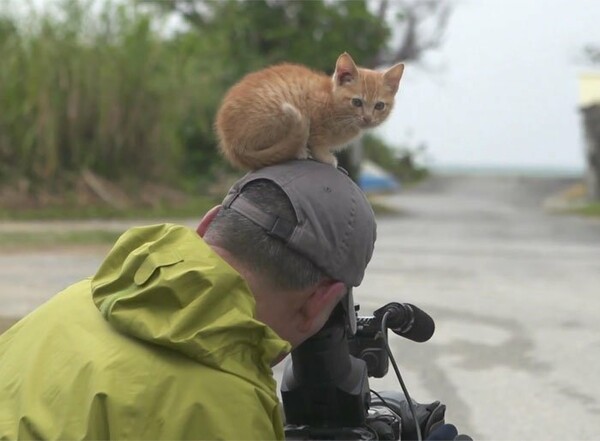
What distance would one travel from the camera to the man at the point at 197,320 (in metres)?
1.57

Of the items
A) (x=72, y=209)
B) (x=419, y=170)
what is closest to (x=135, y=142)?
(x=72, y=209)

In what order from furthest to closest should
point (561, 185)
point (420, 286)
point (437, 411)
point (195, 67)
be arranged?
point (561, 185) < point (195, 67) < point (420, 286) < point (437, 411)

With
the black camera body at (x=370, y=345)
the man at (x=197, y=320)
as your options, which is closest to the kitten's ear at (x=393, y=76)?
the black camera body at (x=370, y=345)

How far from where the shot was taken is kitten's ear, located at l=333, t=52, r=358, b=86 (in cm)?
307

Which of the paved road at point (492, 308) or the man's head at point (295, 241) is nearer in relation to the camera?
the man's head at point (295, 241)

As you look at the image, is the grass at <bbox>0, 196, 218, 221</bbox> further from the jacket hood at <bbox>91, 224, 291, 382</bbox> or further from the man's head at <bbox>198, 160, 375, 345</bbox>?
the jacket hood at <bbox>91, 224, 291, 382</bbox>

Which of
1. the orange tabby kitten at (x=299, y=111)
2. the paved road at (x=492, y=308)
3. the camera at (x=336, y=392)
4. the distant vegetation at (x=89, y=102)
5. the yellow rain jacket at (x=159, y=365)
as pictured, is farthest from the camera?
the distant vegetation at (x=89, y=102)

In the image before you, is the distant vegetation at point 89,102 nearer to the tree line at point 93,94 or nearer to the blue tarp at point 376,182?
the tree line at point 93,94

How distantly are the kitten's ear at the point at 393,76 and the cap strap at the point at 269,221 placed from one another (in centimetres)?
142

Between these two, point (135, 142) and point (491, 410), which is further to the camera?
point (135, 142)

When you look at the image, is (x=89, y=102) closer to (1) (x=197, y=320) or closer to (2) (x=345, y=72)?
(2) (x=345, y=72)

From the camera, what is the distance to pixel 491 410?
4816mm

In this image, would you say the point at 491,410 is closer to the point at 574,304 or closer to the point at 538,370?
the point at 538,370

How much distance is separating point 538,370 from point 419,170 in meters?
28.4
